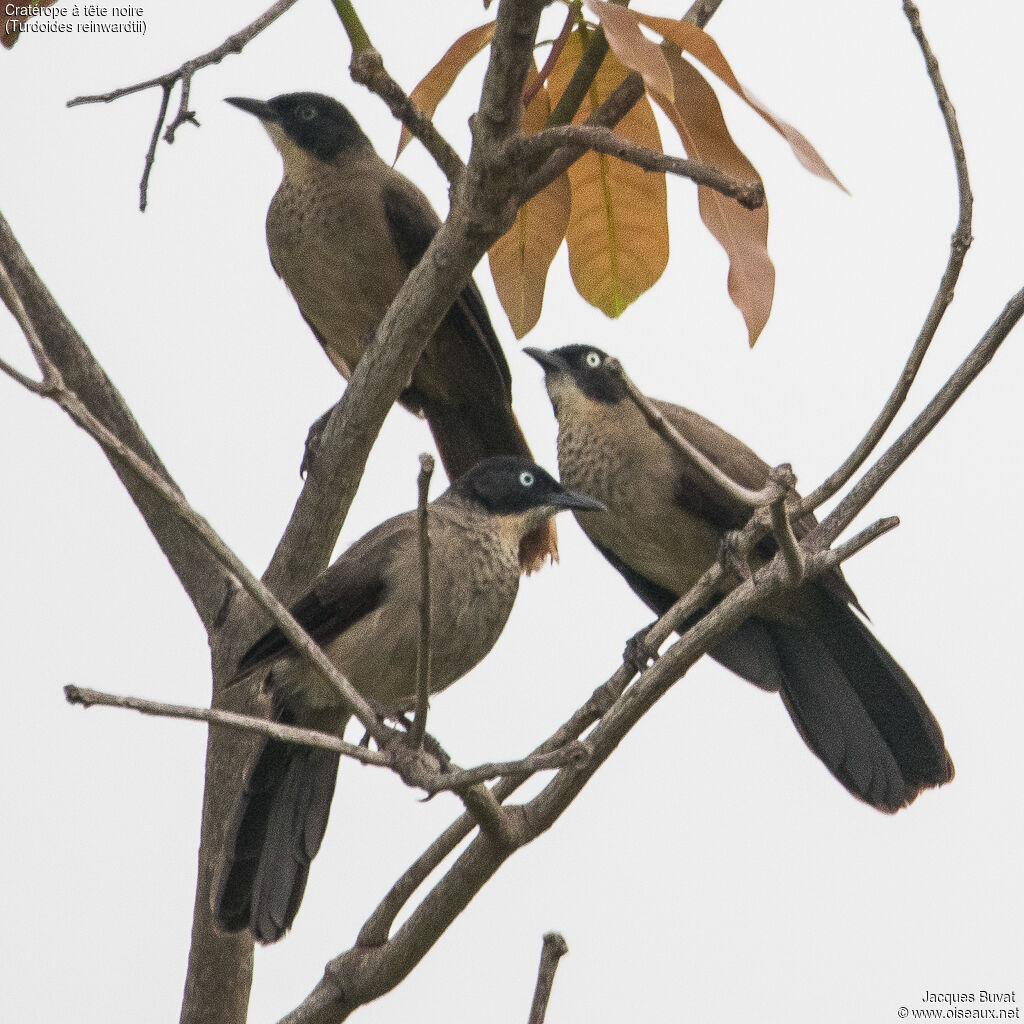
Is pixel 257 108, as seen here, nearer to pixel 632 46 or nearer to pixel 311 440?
pixel 311 440

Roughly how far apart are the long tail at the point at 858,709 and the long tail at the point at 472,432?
3.16ft

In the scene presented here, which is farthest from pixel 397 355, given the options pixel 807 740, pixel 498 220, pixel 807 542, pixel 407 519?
pixel 807 740

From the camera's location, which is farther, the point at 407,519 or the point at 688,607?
the point at 407,519

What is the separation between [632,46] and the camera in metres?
2.66

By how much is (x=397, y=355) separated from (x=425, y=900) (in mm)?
1351

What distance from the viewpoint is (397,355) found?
383 cm

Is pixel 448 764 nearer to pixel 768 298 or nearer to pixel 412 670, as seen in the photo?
pixel 412 670

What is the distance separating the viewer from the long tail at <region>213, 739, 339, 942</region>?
396 cm

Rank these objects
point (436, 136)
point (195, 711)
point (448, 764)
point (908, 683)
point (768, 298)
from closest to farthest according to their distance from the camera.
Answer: point (195, 711)
point (768, 298)
point (436, 136)
point (448, 764)
point (908, 683)

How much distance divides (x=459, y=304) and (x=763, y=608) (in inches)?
59.9

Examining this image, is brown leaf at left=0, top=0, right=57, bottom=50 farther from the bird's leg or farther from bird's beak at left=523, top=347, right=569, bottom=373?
bird's beak at left=523, top=347, right=569, bottom=373

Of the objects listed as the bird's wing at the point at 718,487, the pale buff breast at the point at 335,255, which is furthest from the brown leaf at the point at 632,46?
the pale buff breast at the point at 335,255

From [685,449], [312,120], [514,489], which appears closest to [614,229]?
[514,489]

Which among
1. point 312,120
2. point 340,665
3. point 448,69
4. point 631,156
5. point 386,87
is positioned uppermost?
point 312,120
